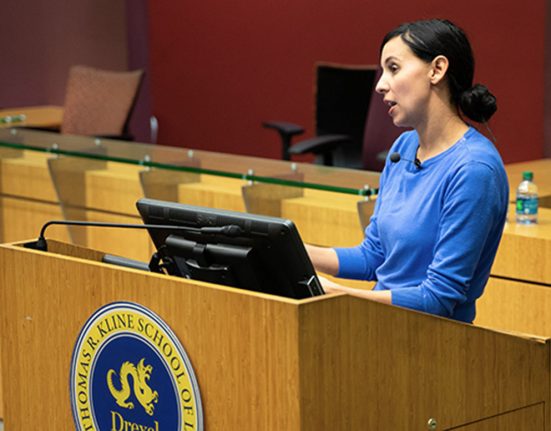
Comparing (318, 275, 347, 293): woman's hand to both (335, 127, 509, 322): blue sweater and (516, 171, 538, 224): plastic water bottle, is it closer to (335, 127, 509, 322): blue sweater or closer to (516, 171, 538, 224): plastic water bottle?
(335, 127, 509, 322): blue sweater

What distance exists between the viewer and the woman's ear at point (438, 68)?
2.37 meters

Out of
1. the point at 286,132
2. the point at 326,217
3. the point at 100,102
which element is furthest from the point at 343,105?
the point at 326,217

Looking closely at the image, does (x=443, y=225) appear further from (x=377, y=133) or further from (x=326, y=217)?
(x=377, y=133)

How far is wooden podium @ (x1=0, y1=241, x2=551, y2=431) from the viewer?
1.93 metres

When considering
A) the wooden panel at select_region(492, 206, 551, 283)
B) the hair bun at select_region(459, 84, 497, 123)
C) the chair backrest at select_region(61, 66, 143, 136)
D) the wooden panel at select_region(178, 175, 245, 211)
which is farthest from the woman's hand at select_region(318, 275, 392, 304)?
the chair backrest at select_region(61, 66, 143, 136)

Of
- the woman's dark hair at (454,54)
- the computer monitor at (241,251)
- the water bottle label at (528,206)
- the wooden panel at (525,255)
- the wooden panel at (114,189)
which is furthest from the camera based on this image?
the wooden panel at (114,189)

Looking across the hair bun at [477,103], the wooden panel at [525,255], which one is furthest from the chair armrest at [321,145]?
the hair bun at [477,103]

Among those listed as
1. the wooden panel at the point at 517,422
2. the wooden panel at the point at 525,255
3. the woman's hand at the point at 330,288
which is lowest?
the wooden panel at the point at 517,422

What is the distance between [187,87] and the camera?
27.5 feet

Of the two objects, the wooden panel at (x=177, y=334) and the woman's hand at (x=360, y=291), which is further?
the woman's hand at (x=360, y=291)

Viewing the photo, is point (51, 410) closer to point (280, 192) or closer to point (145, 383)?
point (145, 383)

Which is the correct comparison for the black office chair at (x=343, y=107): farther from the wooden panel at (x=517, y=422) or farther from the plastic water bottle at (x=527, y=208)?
the wooden panel at (x=517, y=422)

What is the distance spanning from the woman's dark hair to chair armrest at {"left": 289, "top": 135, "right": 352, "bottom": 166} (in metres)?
3.19

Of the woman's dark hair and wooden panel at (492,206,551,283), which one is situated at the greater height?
the woman's dark hair
